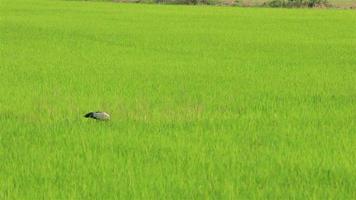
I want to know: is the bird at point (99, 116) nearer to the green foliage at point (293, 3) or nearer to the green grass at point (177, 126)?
the green grass at point (177, 126)

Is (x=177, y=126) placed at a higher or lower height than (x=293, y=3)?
lower

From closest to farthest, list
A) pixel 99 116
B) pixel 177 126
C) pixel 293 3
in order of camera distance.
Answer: pixel 177 126
pixel 99 116
pixel 293 3

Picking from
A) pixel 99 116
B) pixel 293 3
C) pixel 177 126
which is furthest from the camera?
pixel 293 3

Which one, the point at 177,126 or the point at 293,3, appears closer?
the point at 177,126

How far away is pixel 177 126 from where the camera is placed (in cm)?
623

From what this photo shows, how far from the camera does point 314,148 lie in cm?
539

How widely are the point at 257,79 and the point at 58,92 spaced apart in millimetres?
3043

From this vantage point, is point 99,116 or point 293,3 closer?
point 99,116

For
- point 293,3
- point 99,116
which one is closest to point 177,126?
point 99,116

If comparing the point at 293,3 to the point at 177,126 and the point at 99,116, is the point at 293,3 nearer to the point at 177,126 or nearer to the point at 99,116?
the point at 99,116

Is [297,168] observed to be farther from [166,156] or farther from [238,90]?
[238,90]

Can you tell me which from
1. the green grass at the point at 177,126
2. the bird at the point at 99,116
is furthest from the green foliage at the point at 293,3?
the bird at the point at 99,116

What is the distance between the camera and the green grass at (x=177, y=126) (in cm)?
439

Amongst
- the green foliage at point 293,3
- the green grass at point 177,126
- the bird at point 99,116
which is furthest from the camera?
the green foliage at point 293,3
